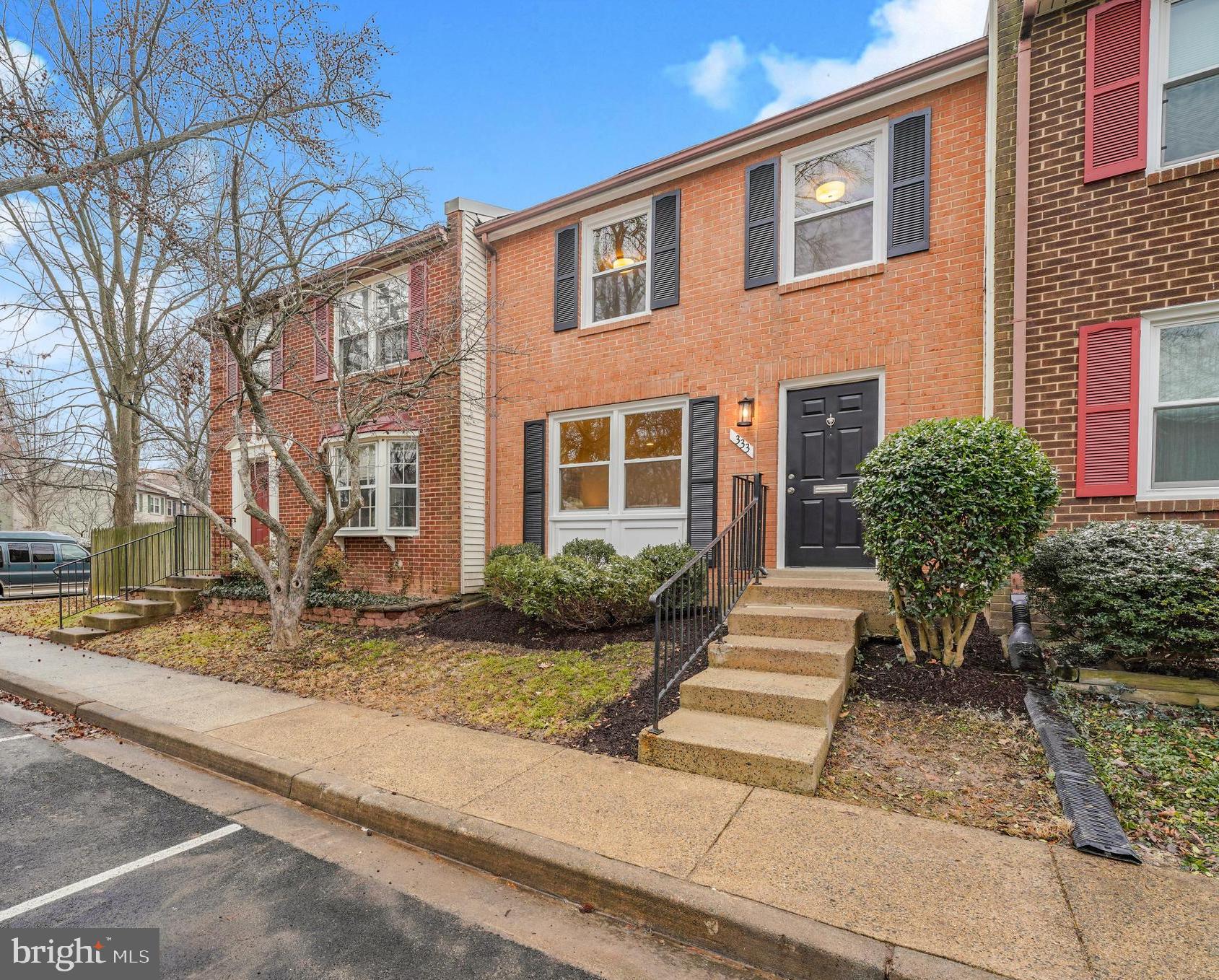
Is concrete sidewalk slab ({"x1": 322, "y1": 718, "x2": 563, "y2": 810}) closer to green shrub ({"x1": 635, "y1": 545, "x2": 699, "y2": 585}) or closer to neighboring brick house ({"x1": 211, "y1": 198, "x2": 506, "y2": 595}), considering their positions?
green shrub ({"x1": 635, "y1": 545, "x2": 699, "y2": 585})

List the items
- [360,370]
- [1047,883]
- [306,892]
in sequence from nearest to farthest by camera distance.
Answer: [1047,883] → [306,892] → [360,370]

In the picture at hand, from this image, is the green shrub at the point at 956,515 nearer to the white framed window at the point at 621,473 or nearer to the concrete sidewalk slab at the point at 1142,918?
the concrete sidewalk slab at the point at 1142,918

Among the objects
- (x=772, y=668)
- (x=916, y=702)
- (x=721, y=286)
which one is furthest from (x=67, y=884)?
(x=721, y=286)

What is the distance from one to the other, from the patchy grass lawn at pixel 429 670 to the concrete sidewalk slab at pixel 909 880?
1.80 meters

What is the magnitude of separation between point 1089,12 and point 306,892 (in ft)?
28.1

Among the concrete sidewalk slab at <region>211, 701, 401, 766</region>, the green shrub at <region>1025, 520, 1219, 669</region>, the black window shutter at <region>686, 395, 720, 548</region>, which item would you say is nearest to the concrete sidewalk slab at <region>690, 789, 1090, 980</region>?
the green shrub at <region>1025, 520, 1219, 669</region>

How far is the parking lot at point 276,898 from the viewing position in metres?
2.26

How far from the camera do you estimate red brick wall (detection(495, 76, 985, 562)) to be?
6.13 meters

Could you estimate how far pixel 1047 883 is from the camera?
7.99ft

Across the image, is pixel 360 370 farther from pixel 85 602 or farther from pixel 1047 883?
pixel 1047 883

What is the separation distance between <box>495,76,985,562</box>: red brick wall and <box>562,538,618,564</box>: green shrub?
139 cm

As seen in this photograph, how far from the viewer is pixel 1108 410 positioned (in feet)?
17.1

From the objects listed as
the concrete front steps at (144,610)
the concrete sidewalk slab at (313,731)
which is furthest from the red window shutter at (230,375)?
the concrete sidewalk slab at (313,731)

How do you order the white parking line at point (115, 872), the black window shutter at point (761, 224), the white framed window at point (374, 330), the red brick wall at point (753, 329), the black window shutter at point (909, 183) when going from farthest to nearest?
the white framed window at point (374, 330) < the black window shutter at point (761, 224) < the black window shutter at point (909, 183) < the red brick wall at point (753, 329) < the white parking line at point (115, 872)
